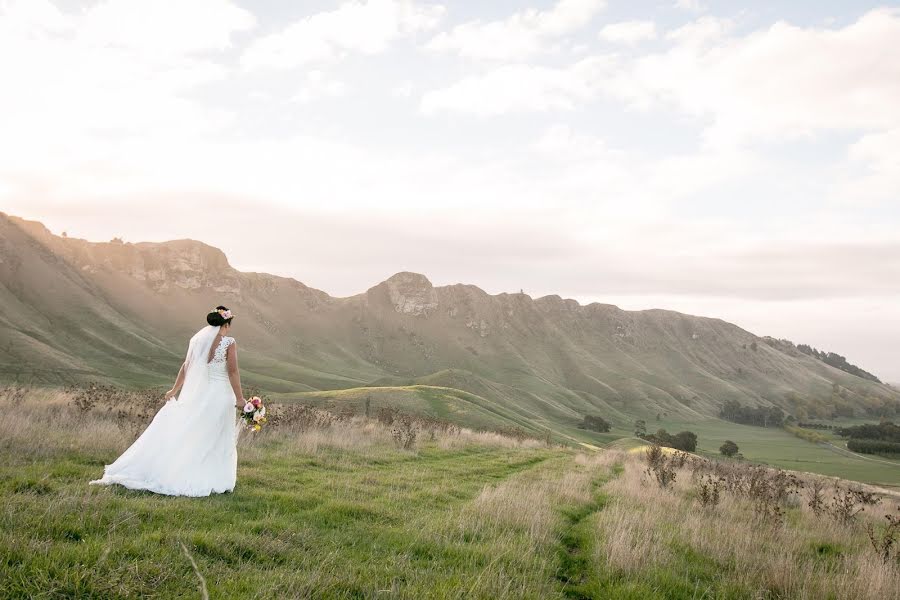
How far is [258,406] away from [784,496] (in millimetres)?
17116

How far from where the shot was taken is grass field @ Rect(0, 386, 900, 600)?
5.20 m

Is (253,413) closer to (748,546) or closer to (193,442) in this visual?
(193,442)

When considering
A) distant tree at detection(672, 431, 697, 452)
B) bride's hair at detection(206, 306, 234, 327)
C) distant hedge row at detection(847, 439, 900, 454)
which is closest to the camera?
bride's hair at detection(206, 306, 234, 327)

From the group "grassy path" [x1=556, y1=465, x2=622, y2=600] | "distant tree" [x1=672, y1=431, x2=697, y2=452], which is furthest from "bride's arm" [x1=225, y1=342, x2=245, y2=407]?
"distant tree" [x1=672, y1=431, x2=697, y2=452]

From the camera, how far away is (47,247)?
145250 millimetres

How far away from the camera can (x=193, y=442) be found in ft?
30.7

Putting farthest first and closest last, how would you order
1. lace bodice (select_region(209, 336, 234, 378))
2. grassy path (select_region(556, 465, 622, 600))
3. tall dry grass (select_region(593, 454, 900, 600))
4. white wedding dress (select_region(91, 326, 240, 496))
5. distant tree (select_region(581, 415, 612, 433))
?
distant tree (select_region(581, 415, 612, 433)) < lace bodice (select_region(209, 336, 234, 378)) < white wedding dress (select_region(91, 326, 240, 496)) < tall dry grass (select_region(593, 454, 900, 600)) < grassy path (select_region(556, 465, 622, 600))

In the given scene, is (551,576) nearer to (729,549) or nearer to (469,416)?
(729,549)

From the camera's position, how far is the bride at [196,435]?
8805mm

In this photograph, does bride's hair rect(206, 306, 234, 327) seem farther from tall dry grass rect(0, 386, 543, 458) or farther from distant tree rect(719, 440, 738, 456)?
distant tree rect(719, 440, 738, 456)

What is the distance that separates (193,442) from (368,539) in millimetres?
4183

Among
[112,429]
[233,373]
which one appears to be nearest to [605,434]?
[112,429]

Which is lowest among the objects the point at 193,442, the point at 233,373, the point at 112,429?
the point at 112,429

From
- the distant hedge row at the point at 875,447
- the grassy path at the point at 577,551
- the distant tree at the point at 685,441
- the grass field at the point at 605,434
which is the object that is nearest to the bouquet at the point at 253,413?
the grassy path at the point at 577,551
